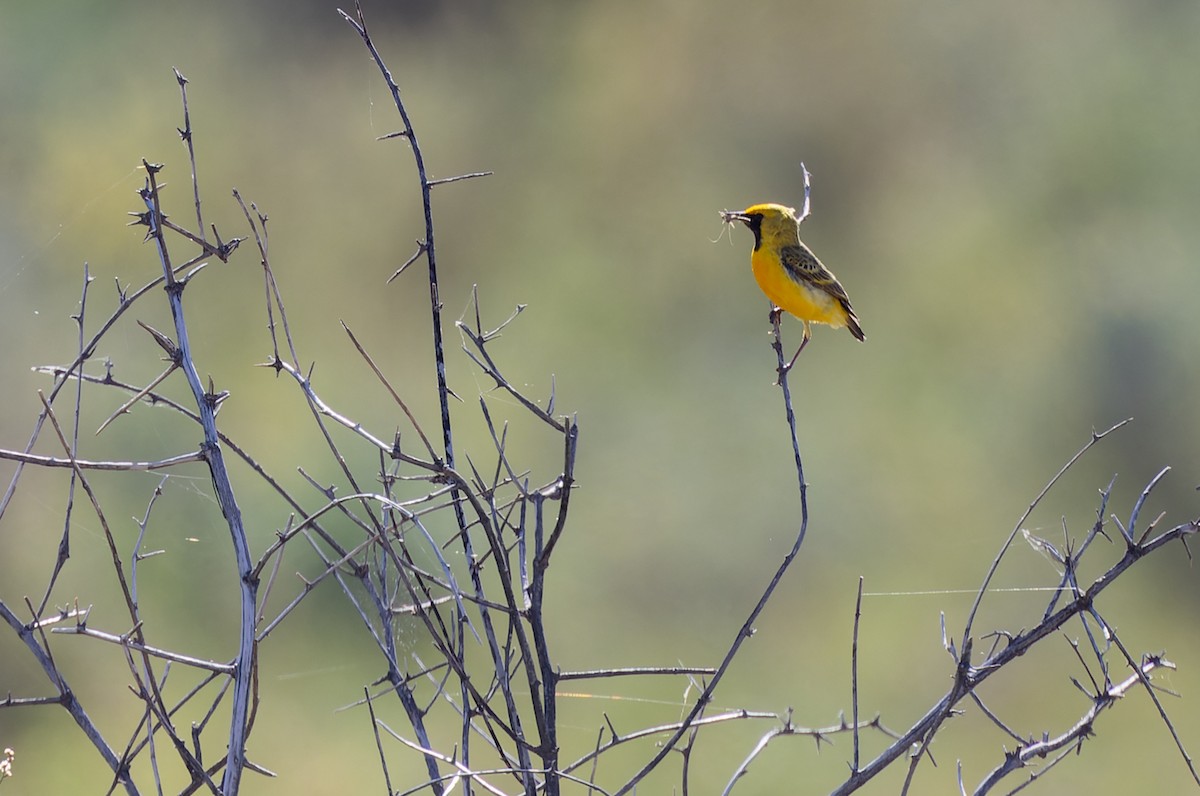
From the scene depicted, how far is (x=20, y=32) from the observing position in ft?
29.3

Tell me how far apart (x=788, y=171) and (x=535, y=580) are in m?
8.00

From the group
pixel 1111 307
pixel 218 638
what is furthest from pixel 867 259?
pixel 218 638

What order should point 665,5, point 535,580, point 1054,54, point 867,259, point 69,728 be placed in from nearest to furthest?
point 535,580 < point 69,728 < point 867,259 < point 1054,54 < point 665,5

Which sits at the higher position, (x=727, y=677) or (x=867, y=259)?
(x=867, y=259)

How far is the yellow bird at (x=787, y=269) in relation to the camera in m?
3.56

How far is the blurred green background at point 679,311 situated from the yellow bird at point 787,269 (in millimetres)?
1779

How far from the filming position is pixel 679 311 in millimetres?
8344

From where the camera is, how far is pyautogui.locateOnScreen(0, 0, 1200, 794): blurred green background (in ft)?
20.8

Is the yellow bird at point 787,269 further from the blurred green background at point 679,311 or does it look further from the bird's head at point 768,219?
the blurred green background at point 679,311

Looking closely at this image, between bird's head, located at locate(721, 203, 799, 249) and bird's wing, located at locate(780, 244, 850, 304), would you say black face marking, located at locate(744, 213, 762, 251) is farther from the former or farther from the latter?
bird's wing, located at locate(780, 244, 850, 304)

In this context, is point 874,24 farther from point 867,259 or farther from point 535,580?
point 535,580

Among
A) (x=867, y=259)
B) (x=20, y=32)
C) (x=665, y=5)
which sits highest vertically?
(x=665, y=5)

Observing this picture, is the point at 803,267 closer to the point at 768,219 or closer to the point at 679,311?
the point at 768,219

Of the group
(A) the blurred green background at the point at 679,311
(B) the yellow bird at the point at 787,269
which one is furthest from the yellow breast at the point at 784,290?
(A) the blurred green background at the point at 679,311
